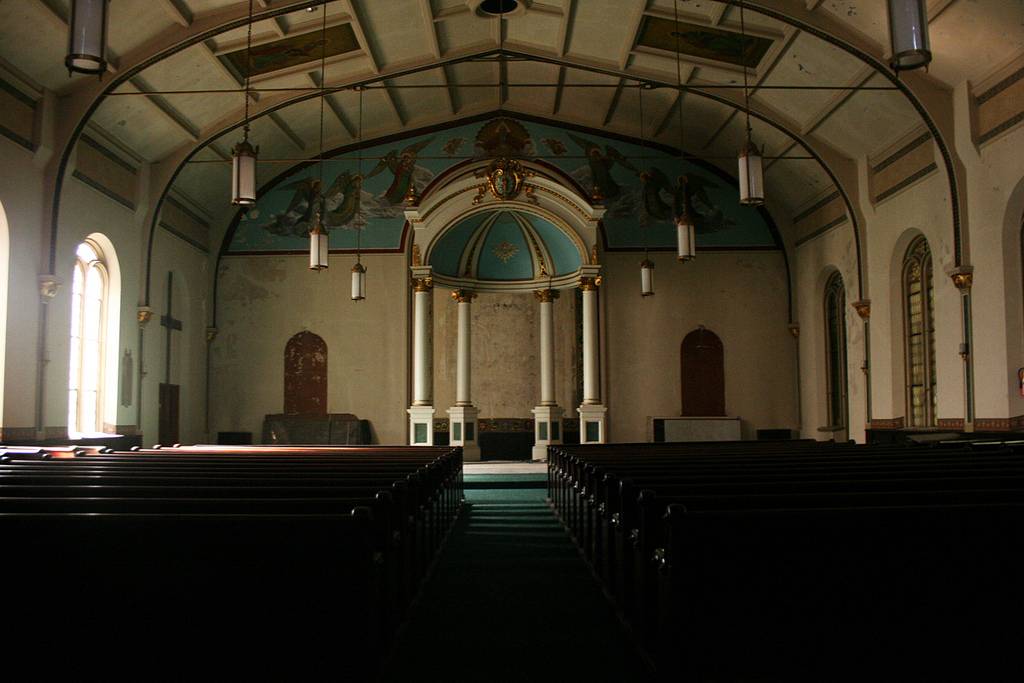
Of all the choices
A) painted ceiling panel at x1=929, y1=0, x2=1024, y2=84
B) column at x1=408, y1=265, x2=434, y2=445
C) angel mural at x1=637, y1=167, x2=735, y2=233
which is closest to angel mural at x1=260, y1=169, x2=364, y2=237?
column at x1=408, y1=265, x2=434, y2=445

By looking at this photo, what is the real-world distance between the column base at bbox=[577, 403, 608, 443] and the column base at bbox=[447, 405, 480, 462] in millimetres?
2177

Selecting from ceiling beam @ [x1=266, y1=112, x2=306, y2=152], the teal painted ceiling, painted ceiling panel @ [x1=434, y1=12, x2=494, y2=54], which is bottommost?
the teal painted ceiling

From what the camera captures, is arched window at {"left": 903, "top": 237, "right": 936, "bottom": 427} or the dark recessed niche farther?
arched window at {"left": 903, "top": 237, "right": 936, "bottom": 427}

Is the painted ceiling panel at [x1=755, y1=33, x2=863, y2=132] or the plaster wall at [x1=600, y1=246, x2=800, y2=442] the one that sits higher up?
the painted ceiling panel at [x1=755, y1=33, x2=863, y2=132]

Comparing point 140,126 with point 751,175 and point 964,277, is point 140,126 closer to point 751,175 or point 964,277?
point 751,175

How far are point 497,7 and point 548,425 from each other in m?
7.76

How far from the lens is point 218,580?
2730 mm

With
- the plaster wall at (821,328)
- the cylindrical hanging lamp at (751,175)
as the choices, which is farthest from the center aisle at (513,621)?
the plaster wall at (821,328)

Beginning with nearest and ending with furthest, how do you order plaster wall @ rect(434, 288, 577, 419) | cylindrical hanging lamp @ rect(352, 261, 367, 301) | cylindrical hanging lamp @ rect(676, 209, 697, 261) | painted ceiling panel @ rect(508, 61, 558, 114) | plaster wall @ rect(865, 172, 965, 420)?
cylindrical hanging lamp @ rect(676, 209, 697, 261)
plaster wall @ rect(865, 172, 965, 420)
cylindrical hanging lamp @ rect(352, 261, 367, 301)
painted ceiling panel @ rect(508, 61, 558, 114)
plaster wall @ rect(434, 288, 577, 419)

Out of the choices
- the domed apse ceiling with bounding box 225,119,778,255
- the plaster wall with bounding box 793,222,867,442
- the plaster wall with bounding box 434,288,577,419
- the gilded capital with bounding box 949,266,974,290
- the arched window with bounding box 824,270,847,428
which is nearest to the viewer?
the gilded capital with bounding box 949,266,974,290

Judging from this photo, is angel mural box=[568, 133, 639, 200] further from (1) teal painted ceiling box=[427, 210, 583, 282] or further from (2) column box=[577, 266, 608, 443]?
(2) column box=[577, 266, 608, 443]

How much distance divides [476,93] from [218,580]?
13998 mm

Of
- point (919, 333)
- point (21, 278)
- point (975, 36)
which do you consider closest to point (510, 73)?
point (975, 36)

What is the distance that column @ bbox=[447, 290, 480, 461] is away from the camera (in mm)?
15836
